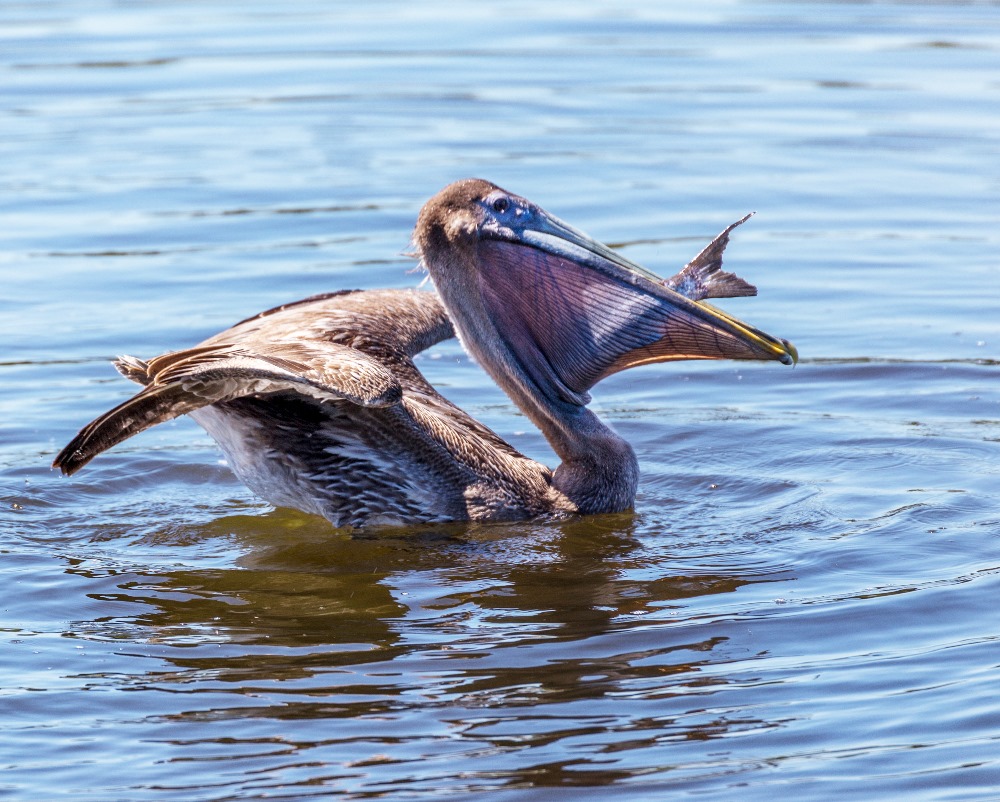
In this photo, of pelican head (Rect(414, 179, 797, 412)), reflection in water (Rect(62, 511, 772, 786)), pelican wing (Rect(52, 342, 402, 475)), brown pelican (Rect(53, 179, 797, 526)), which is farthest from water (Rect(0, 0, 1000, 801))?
pelican head (Rect(414, 179, 797, 412))

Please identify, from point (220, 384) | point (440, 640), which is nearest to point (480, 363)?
point (220, 384)

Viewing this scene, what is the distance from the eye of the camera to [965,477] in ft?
22.5

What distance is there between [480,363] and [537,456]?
1.01 meters

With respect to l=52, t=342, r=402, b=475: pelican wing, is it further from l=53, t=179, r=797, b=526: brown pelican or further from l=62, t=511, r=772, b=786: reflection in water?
l=62, t=511, r=772, b=786: reflection in water

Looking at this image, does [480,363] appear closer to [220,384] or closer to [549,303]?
[549,303]

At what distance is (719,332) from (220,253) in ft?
16.4

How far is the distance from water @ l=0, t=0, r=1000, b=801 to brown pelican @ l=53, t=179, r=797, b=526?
0.22 metres

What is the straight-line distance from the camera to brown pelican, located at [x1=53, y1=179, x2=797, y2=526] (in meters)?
5.98

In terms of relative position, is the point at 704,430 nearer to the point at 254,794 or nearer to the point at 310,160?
the point at 254,794

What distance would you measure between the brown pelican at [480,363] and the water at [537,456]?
8.5 inches

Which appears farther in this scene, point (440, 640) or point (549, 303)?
point (549, 303)

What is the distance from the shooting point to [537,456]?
759cm

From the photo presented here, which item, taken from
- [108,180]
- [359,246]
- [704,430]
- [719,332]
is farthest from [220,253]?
[719,332]

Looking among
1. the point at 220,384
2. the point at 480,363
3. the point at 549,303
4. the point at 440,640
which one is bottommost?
the point at 440,640
